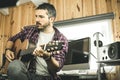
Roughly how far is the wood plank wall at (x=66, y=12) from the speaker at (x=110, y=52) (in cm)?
48

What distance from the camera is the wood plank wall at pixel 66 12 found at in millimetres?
2984

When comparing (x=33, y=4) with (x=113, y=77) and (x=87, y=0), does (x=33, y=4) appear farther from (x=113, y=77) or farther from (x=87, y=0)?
A: (x=113, y=77)

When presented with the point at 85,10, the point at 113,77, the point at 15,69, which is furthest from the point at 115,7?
the point at 15,69

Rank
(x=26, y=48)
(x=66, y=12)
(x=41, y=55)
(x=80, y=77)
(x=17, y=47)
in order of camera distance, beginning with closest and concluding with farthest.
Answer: (x=41, y=55) → (x=26, y=48) → (x=17, y=47) → (x=80, y=77) → (x=66, y=12)

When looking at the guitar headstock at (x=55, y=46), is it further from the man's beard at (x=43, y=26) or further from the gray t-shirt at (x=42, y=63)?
the man's beard at (x=43, y=26)

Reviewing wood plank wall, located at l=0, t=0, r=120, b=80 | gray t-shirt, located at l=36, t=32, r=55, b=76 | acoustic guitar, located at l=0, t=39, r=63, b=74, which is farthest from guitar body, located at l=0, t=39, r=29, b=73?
wood plank wall, located at l=0, t=0, r=120, b=80

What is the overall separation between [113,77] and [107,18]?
0.83 metres

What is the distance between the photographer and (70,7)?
346 centimetres

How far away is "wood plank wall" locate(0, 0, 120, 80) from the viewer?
9.79 feet

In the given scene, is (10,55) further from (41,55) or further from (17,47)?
(41,55)

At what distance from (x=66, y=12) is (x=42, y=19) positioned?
5.07ft

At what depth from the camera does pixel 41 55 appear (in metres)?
1.55

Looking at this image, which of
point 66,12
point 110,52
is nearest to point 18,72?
point 110,52

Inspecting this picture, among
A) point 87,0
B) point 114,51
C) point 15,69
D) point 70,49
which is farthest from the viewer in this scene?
point 87,0
